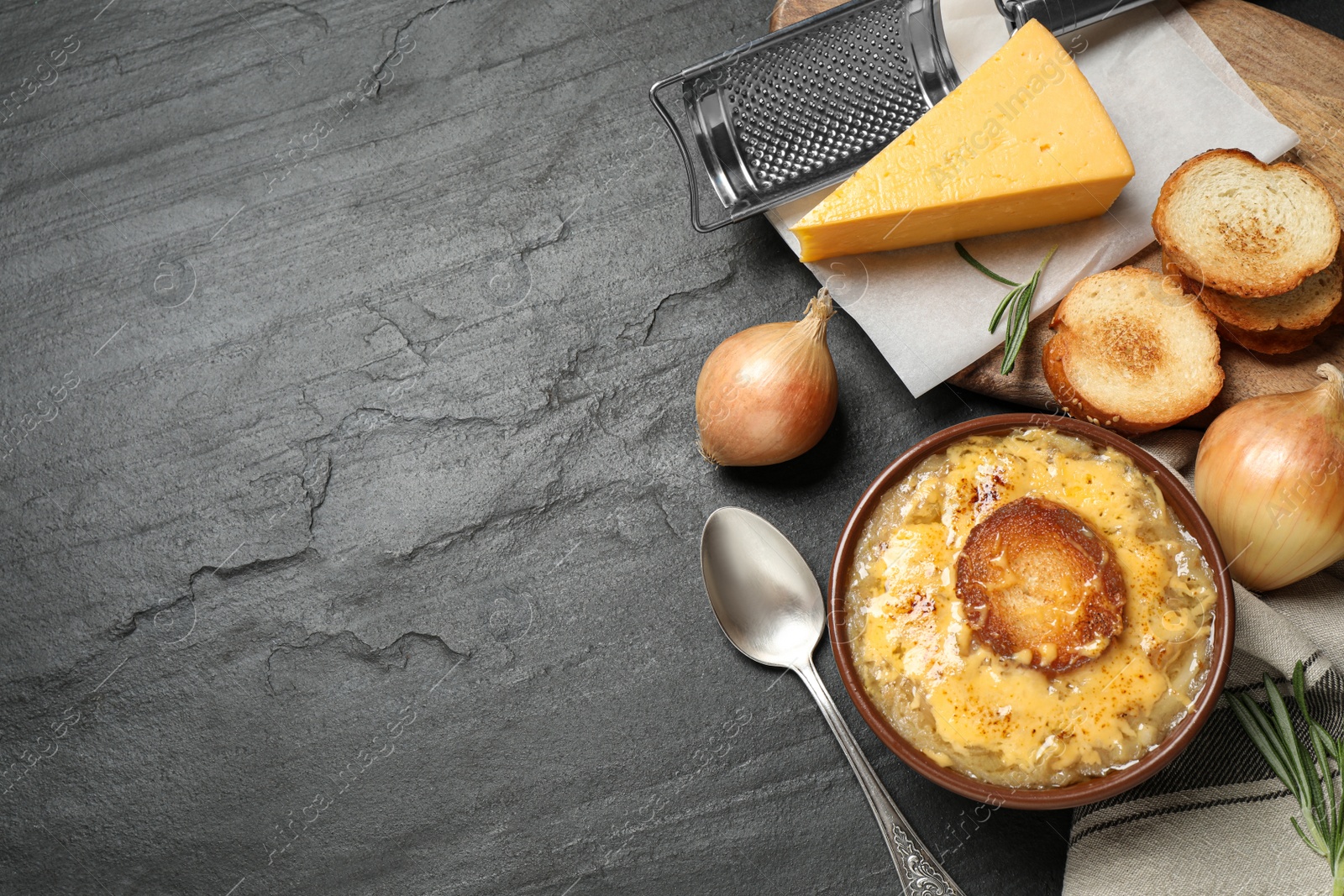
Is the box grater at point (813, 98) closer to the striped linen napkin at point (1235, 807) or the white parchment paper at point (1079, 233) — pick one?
the white parchment paper at point (1079, 233)

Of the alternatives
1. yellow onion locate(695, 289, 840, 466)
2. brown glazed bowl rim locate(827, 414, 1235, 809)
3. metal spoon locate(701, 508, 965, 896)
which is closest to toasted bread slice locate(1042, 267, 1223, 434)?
brown glazed bowl rim locate(827, 414, 1235, 809)

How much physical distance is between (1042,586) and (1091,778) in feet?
1.05

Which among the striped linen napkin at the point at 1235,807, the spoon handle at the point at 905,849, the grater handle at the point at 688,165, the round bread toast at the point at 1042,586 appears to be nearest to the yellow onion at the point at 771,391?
the grater handle at the point at 688,165

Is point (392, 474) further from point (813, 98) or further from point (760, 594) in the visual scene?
point (813, 98)

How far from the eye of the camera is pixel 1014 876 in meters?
1.75

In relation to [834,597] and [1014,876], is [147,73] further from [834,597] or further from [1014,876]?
[1014,876]

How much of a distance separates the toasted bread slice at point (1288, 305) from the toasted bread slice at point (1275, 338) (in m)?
0.01

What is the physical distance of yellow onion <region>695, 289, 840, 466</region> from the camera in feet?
5.61

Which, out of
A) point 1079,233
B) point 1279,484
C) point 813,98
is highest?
point 813,98

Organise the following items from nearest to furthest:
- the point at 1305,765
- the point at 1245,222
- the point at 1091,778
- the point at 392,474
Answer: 1. the point at 1091,778
2. the point at 1305,765
3. the point at 1245,222
4. the point at 392,474

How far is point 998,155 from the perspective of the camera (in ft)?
5.56

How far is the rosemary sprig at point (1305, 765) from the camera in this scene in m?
1.54

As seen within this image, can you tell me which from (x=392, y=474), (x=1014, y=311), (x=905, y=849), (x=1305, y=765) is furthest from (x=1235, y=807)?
(x=392, y=474)

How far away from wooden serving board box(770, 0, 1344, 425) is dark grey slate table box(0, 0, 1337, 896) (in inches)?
5.1
